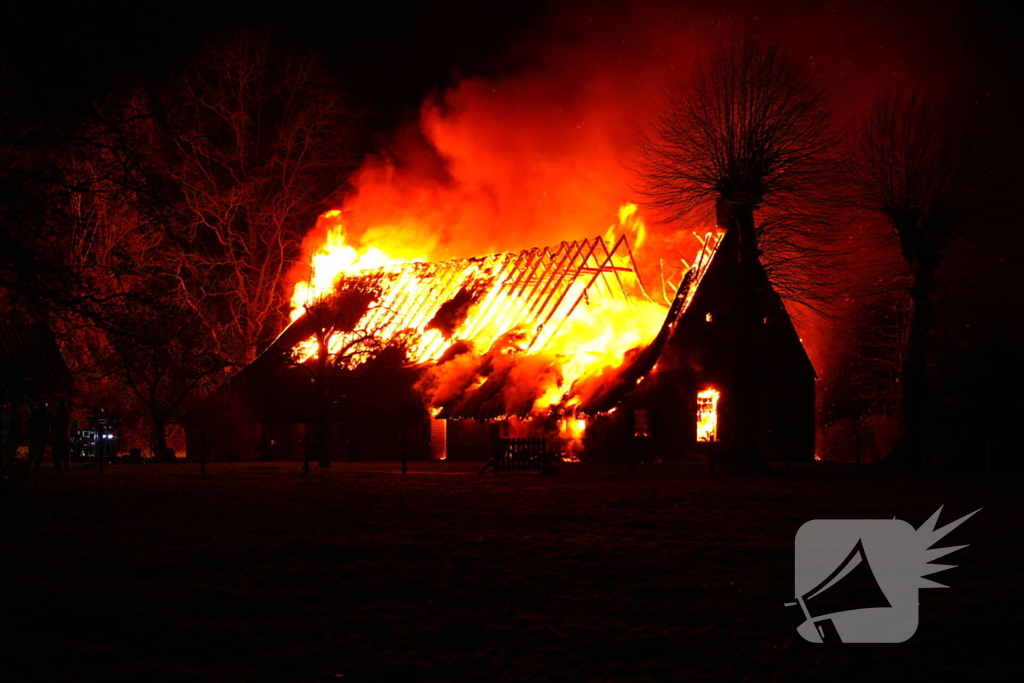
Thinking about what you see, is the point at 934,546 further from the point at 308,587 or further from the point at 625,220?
the point at 625,220

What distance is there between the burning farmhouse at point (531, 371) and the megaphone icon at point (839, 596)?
14.9 metres

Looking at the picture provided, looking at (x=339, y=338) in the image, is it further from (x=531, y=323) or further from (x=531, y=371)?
(x=531, y=371)

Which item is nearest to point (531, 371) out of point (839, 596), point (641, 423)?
point (641, 423)

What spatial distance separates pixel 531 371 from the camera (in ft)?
103

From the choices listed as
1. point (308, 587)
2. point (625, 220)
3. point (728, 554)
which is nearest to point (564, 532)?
point (728, 554)

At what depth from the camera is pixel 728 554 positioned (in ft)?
38.4

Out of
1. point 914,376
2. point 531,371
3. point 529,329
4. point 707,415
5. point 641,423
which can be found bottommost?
point 641,423

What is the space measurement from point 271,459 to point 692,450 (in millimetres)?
16413

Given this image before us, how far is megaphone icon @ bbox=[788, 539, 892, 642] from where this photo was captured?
29.5 ft

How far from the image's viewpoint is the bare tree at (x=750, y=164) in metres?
25.8

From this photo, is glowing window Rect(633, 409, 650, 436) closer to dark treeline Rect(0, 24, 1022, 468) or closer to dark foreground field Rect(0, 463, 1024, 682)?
dark treeline Rect(0, 24, 1022, 468)

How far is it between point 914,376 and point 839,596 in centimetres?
2163

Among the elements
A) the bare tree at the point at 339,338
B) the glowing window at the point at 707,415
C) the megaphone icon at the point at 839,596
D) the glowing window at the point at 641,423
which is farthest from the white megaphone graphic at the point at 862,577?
the bare tree at the point at 339,338

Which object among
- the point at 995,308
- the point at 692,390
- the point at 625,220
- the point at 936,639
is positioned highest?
the point at 625,220
